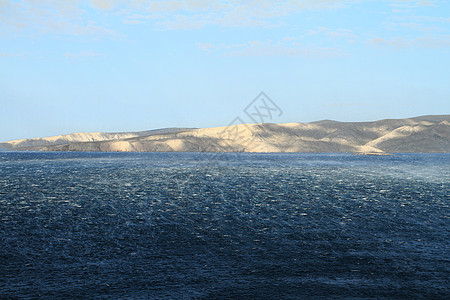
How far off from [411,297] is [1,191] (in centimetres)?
6350

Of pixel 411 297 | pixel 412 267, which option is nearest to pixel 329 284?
pixel 411 297

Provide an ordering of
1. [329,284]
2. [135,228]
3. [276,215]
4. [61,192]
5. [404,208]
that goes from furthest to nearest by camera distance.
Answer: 1. [61,192]
2. [404,208]
3. [276,215]
4. [135,228]
5. [329,284]

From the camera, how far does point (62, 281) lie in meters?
21.8

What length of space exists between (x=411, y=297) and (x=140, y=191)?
49.5 meters

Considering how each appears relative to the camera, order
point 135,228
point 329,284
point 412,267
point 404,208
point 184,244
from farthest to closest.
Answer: point 404,208 < point 135,228 < point 184,244 < point 412,267 < point 329,284

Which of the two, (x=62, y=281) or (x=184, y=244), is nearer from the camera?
(x=62, y=281)

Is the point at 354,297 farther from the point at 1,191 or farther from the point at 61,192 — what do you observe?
the point at 1,191

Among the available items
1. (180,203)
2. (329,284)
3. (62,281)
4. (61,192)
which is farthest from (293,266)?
(61,192)

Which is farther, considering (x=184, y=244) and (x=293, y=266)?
(x=184, y=244)

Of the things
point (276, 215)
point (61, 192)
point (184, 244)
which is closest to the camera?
point (184, 244)

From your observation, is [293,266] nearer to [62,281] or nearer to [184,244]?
[184,244]

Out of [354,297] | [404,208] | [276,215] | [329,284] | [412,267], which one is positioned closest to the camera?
[354,297]

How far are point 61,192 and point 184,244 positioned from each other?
4009 cm

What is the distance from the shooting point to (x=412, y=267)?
2444cm
